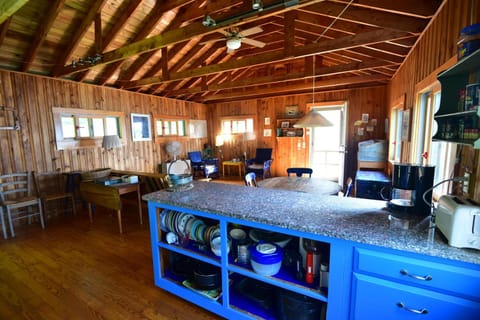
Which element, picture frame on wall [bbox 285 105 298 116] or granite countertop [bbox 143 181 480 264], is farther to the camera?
picture frame on wall [bbox 285 105 298 116]

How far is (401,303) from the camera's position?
104cm

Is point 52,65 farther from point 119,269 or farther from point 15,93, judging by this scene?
point 119,269

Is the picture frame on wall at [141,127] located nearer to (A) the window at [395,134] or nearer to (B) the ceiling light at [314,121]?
(B) the ceiling light at [314,121]

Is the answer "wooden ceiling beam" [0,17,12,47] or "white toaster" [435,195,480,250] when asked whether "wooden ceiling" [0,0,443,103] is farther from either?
"white toaster" [435,195,480,250]

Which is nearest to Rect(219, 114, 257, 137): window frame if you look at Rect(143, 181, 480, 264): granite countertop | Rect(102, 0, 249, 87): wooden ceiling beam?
Rect(102, 0, 249, 87): wooden ceiling beam

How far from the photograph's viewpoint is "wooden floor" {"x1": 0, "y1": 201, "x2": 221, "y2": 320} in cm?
178

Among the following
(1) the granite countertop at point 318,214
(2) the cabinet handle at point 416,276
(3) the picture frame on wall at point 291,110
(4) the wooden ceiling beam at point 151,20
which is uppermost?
(4) the wooden ceiling beam at point 151,20

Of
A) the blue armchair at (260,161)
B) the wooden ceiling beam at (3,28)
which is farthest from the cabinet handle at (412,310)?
the blue armchair at (260,161)

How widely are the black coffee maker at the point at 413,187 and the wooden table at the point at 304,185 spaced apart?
49.3 inches

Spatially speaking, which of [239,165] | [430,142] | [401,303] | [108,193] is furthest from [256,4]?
[239,165]

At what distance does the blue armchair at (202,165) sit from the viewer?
264 inches

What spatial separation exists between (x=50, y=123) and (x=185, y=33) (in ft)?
10.6

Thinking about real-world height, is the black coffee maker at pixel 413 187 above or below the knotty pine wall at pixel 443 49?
below

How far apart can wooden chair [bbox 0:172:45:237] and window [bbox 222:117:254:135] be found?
5.30 meters
